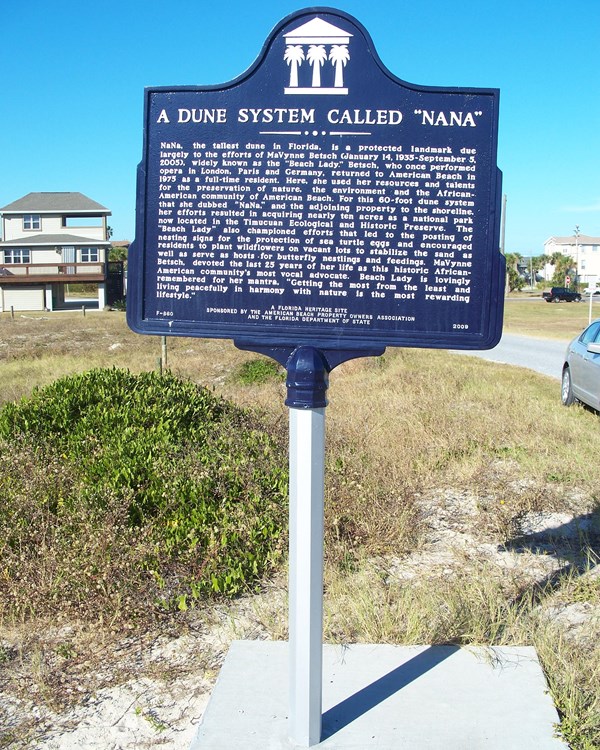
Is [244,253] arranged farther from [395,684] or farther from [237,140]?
[395,684]

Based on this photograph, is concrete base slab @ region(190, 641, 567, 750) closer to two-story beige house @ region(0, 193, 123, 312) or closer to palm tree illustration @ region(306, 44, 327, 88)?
palm tree illustration @ region(306, 44, 327, 88)

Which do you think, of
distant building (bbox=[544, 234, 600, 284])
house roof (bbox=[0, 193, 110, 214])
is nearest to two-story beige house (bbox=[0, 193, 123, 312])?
house roof (bbox=[0, 193, 110, 214])

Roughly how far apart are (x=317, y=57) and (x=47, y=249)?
163 ft

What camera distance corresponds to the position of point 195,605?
4.33m

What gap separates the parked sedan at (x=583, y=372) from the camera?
9812mm

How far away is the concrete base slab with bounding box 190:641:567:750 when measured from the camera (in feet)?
10.0

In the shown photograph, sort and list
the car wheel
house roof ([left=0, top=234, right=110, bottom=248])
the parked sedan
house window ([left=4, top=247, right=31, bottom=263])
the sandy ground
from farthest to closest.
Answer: house window ([left=4, top=247, right=31, bottom=263])
house roof ([left=0, top=234, right=110, bottom=248])
the car wheel
the parked sedan
the sandy ground

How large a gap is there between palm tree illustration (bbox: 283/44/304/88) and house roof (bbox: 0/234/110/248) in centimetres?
4779

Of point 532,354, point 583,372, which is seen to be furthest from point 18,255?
point 583,372

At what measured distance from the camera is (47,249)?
49.8 metres

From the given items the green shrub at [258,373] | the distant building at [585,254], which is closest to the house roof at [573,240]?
the distant building at [585,254]

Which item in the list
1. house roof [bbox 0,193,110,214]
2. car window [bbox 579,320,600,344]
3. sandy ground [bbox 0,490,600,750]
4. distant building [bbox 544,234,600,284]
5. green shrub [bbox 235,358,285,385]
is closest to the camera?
sandy ground [bbox 0,490,600,750]

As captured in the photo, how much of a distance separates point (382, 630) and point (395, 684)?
43 cm

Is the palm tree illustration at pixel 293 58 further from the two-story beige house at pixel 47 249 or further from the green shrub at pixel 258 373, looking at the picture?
the two-story beige house at pixel 47 249
